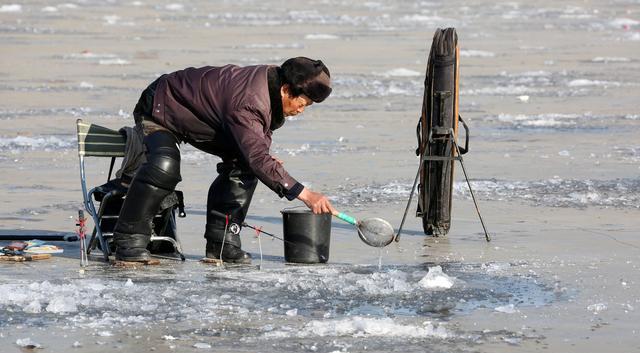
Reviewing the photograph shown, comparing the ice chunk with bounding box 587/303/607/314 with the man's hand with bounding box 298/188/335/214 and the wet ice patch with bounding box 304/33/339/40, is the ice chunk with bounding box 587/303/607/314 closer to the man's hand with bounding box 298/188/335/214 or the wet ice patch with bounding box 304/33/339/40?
the man's hand with bounding box 298/188/335/214

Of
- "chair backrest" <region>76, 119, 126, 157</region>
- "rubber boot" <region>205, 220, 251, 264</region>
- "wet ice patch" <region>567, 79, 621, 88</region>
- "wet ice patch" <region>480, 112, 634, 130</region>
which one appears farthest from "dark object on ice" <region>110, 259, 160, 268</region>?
"wet ice patch" <region>567, 79, 621, 88</region>

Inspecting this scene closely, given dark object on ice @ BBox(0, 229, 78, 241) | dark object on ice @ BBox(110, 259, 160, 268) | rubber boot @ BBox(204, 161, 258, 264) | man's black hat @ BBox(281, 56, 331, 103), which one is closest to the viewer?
man's black hat @ BBox(281, 56, 331, 103)

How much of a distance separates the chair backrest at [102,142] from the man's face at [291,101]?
1.08 meters

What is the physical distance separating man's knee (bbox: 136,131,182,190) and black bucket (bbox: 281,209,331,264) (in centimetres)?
74

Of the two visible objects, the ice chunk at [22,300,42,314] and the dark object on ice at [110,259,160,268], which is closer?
the ice chunk at [22,300,42,314]

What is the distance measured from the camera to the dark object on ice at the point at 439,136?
9.54m

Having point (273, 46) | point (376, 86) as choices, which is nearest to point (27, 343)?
point (376, 86)

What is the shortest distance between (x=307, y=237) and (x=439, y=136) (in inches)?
55.6

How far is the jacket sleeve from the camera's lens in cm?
810

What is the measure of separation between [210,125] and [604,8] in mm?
44308

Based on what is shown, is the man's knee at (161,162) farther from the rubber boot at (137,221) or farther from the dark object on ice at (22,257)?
the dark object on ice at (22,257)

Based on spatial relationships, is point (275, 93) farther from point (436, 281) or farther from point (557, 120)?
point (557, 120)

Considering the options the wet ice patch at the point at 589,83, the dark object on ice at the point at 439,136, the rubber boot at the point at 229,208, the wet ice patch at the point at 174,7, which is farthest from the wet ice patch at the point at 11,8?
the rubber boot at the point at 229,208

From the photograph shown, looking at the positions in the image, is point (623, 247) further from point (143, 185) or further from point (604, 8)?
point (604, 8)
